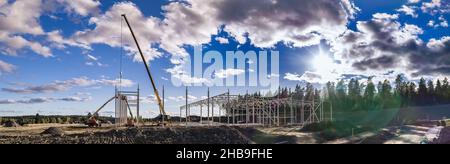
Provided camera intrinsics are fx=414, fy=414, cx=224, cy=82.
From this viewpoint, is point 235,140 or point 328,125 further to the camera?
point 328,125

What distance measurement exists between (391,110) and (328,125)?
32.1 m

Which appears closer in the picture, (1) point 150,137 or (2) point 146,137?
(2) point 146,137

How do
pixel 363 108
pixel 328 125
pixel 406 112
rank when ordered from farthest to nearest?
pixel 363 108, pixel 406 112, pixel 328 125

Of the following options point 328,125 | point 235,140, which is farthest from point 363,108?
point 235,140

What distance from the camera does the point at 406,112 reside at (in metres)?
62.1
